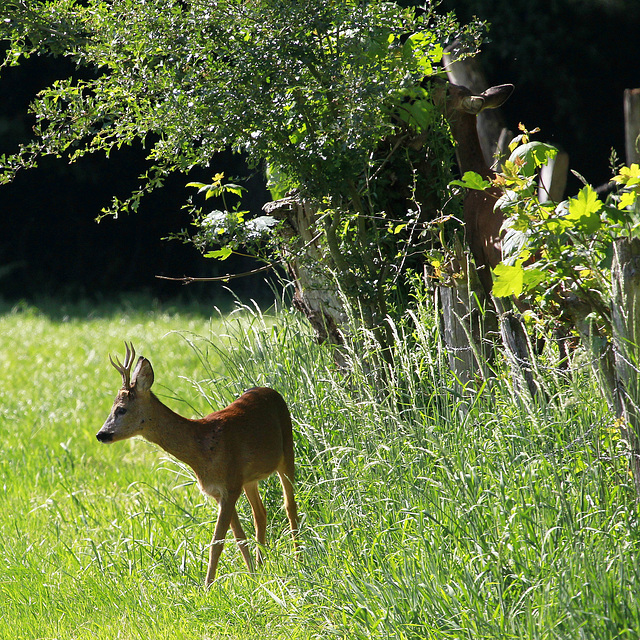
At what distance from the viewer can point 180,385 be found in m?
7.38

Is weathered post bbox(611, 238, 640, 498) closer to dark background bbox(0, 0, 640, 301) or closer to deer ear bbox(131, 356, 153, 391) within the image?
deer ear bbox(131, 356, 153, 391)

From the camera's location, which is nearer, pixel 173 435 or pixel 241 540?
pixel 173 435

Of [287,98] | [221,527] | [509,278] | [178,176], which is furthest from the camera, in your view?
[178,176]

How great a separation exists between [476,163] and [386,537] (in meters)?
1.98

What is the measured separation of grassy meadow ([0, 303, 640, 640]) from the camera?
2.21m

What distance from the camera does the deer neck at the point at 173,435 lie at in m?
2.75

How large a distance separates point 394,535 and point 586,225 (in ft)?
3.61

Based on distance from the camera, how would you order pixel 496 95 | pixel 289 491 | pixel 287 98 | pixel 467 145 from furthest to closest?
pixel 467 145
pixel 496 95
pixel 287 98
pixel 289 491

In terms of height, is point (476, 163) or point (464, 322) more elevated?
point (476, 163)

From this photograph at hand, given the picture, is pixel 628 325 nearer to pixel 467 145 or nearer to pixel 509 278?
pixel 509 278

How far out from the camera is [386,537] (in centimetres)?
262

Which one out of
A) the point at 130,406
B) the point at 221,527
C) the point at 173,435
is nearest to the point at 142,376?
the point at 130,406

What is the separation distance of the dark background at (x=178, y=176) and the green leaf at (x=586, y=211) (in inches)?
401

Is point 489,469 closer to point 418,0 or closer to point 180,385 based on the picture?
point 180,385
